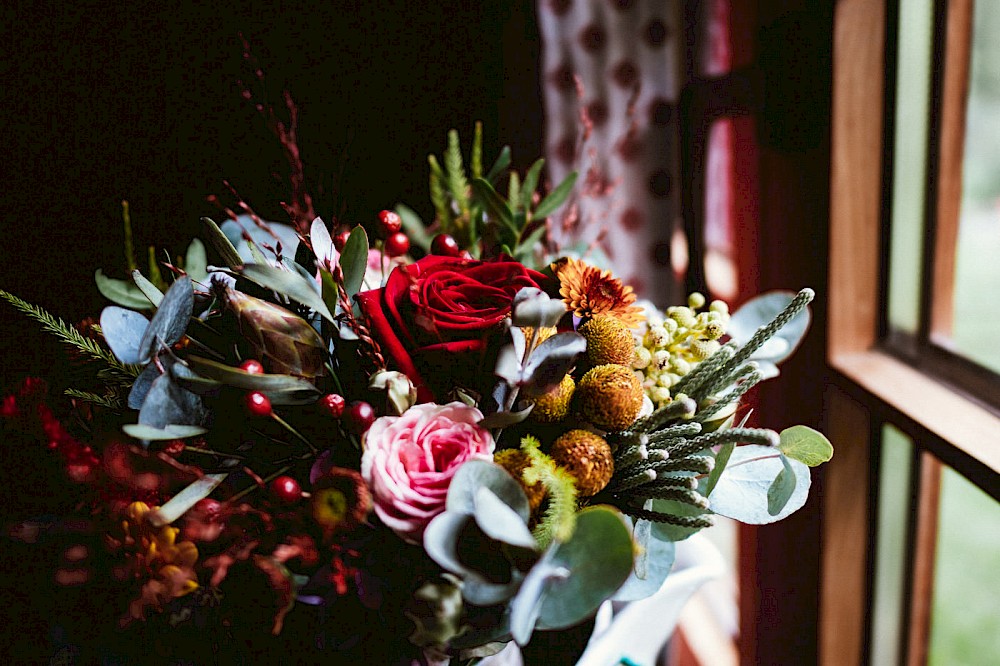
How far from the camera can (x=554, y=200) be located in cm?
72

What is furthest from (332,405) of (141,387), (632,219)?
(632,219)

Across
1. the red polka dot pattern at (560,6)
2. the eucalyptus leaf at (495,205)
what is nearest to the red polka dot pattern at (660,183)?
the red polka dot pattern at (560,6)

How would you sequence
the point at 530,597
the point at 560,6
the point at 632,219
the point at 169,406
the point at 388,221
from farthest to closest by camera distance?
the point at 632,219
the point at 560,6
the point at 388,221
the point at 169,406
the point at 530,597

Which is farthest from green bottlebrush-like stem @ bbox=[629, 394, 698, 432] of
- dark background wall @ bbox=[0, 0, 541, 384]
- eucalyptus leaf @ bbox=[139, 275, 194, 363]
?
dark background wall @ bbox=[0, 0, 541, 384]

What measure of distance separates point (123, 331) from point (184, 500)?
14cm

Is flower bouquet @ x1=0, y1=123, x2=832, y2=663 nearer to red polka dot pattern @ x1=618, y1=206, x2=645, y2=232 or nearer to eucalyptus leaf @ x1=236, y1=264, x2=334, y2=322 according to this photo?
eucalyptus leaf @ x1=236, y1=264, x2=334, y2=322

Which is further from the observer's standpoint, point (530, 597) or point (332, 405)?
point (332, 405)

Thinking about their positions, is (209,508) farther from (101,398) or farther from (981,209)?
(981,209)

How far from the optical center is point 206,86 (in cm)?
122

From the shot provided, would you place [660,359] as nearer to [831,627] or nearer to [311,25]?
[831,627]

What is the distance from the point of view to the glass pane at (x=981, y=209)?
75cm

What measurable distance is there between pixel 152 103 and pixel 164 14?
0.15 m

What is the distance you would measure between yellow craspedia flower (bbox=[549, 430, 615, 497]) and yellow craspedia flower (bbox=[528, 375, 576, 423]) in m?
0.03

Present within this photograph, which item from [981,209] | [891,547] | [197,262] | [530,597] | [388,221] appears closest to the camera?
[530,597]
